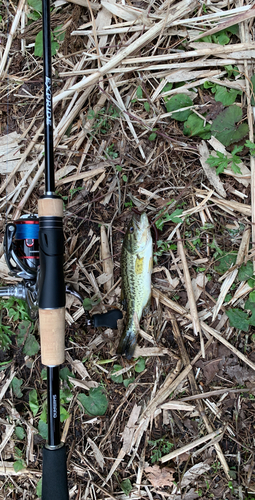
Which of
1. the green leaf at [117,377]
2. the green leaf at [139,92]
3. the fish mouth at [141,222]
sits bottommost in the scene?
the green leaf at [117,377]

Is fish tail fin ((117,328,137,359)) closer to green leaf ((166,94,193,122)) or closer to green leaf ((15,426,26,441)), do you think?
green leaf ((15,426,26,441))

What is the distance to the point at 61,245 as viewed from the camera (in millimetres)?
1934

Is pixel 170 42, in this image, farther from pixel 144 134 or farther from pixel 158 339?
pixel 158 339

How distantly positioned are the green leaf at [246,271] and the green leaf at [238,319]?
0.85 ft

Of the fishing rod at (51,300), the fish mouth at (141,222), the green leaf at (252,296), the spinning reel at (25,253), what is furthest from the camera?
the green leaf at (252,296)

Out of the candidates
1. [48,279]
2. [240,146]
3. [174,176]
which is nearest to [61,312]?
[48,279]

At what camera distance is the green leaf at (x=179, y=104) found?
101 inches

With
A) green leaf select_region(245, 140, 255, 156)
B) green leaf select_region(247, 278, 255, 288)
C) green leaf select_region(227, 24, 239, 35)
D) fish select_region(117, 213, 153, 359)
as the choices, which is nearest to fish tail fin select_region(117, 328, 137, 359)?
fish select_region(117, 213, 153, 359)

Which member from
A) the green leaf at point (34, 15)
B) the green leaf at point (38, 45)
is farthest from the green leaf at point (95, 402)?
the green leaf at point (34, 15)

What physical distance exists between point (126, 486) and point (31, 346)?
1374 mm

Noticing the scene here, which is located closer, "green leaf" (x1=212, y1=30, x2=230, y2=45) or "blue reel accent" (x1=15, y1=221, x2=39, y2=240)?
"blue reel accent" (x1=15, y1=221, x2=39, y2=240)

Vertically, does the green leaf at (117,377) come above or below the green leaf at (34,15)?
below

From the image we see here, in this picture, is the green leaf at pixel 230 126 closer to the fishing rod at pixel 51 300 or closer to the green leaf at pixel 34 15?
the fishing rod at pixel 51 300

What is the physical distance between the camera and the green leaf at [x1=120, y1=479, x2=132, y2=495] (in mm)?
2697
